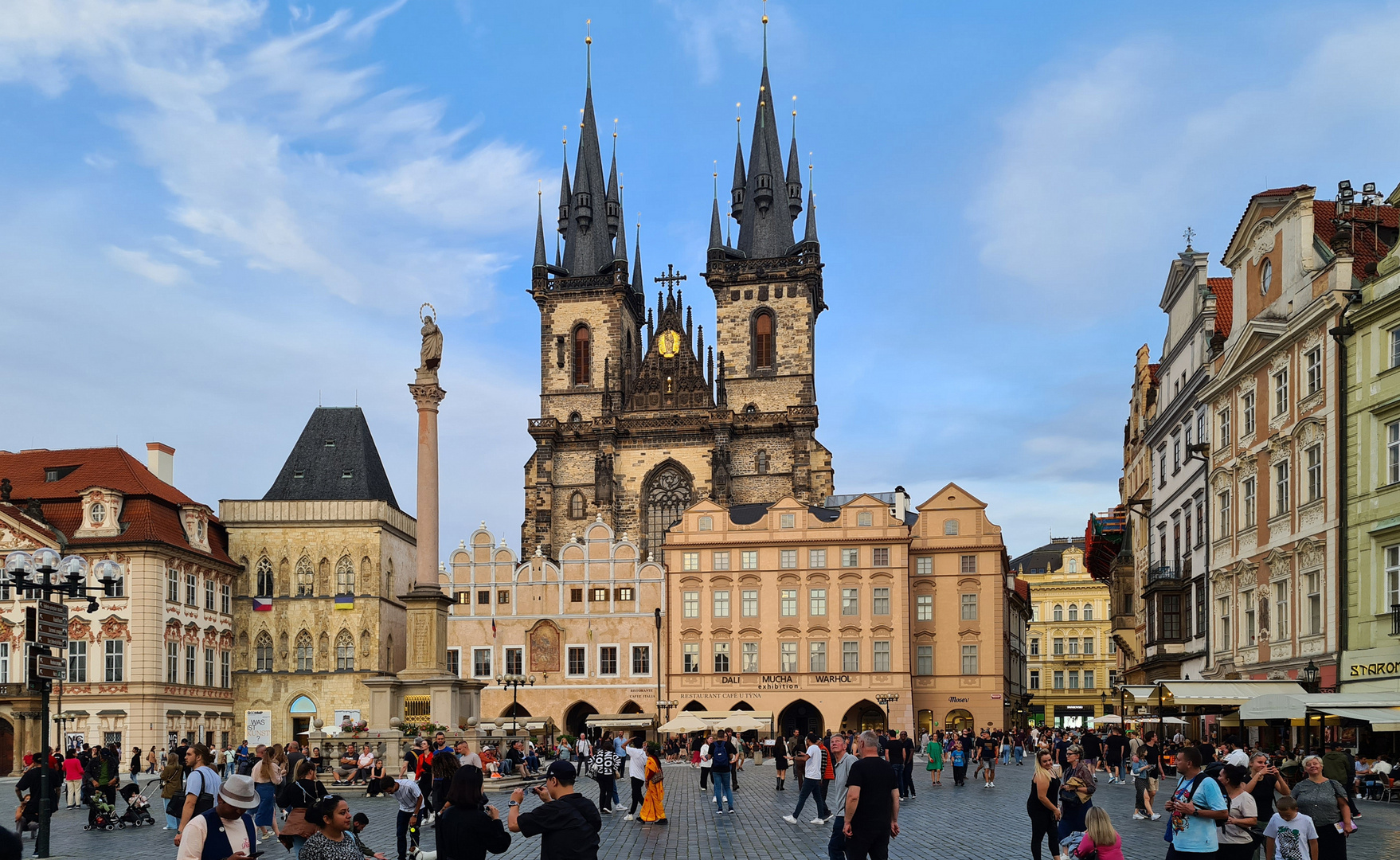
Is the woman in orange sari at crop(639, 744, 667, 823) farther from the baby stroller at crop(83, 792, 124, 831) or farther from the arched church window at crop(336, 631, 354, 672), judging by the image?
the arched church window at crop(336, 631, 354, 672)

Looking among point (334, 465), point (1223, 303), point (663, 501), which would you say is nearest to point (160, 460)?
point (334, 465)

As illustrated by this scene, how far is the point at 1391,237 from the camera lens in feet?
120

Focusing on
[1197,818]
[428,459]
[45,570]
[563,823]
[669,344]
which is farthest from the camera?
[669,344]

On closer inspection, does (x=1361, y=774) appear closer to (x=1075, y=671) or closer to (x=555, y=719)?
(x=555, y=719)

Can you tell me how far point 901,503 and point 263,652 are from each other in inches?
1318

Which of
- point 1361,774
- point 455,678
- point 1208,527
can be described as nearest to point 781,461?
point 1208,527

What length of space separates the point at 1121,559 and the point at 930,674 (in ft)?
51.3

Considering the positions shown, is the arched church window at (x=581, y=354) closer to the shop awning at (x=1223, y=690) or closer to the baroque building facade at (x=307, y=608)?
the baroque building facade at (x=307, y=608)

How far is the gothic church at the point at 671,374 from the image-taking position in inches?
3386

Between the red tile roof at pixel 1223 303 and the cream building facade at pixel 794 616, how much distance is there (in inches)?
1015

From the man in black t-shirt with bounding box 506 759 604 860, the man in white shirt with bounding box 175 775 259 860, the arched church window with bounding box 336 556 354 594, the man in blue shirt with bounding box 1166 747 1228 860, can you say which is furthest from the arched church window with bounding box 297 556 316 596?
the man in black t-shirt with bounding box 506 759 604 860

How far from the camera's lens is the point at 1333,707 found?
28062 mm

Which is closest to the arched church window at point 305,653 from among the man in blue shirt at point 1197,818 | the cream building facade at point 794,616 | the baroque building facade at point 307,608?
the baroque building facade at point 307,608

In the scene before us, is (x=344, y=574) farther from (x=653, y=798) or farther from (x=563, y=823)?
(x=563, y=823)
